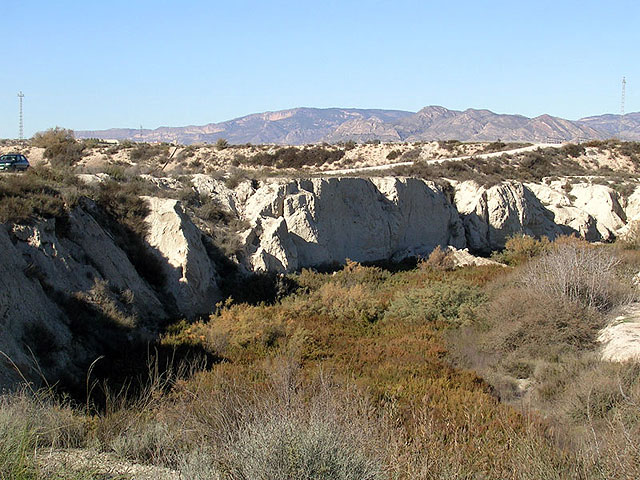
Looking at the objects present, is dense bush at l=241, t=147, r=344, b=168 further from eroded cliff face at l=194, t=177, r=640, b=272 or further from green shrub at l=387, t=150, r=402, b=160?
eroded cliff face at l=194, t=177, r=640, b=272

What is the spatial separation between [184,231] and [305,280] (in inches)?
161

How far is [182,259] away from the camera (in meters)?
14.2

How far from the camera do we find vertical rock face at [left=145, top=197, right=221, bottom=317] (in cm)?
1395

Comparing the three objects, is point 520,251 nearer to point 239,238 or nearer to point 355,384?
point 239,238

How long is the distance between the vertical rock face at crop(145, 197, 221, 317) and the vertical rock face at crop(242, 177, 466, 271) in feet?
7.70

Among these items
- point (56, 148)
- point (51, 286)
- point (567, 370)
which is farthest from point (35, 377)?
point (56, 148)

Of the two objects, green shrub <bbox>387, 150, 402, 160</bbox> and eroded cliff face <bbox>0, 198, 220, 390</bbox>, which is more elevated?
green shrub <bbox>387, 150, 402, 160</bbox>

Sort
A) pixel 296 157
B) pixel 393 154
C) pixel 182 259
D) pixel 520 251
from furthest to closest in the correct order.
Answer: pixel 393 154
pixel 296 157
pixel 520 251
pixel 182 259

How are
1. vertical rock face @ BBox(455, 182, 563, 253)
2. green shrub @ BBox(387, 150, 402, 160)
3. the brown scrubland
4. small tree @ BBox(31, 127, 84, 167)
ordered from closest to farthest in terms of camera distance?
the brown scrubland
vertical rock face @ BBox(455, 182, 563, 253)
small tree @ BBox(31, 127, 84, 167)
green shrub @ BBox(387, 150, 402, 160)

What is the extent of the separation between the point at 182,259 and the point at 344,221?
9348mm

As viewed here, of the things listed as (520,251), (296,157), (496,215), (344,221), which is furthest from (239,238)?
(296,157)

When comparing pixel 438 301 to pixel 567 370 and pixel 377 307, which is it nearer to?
pixel 377 307

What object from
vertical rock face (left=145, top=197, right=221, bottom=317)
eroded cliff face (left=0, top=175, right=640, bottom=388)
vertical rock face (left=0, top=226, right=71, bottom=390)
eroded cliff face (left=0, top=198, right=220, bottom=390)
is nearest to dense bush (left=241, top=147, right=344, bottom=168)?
eroded cliff face (left=0, top=175, right=640, bottom=388)

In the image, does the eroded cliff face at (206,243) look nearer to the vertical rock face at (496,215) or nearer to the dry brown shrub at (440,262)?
the vertical rock face at (496,215)
